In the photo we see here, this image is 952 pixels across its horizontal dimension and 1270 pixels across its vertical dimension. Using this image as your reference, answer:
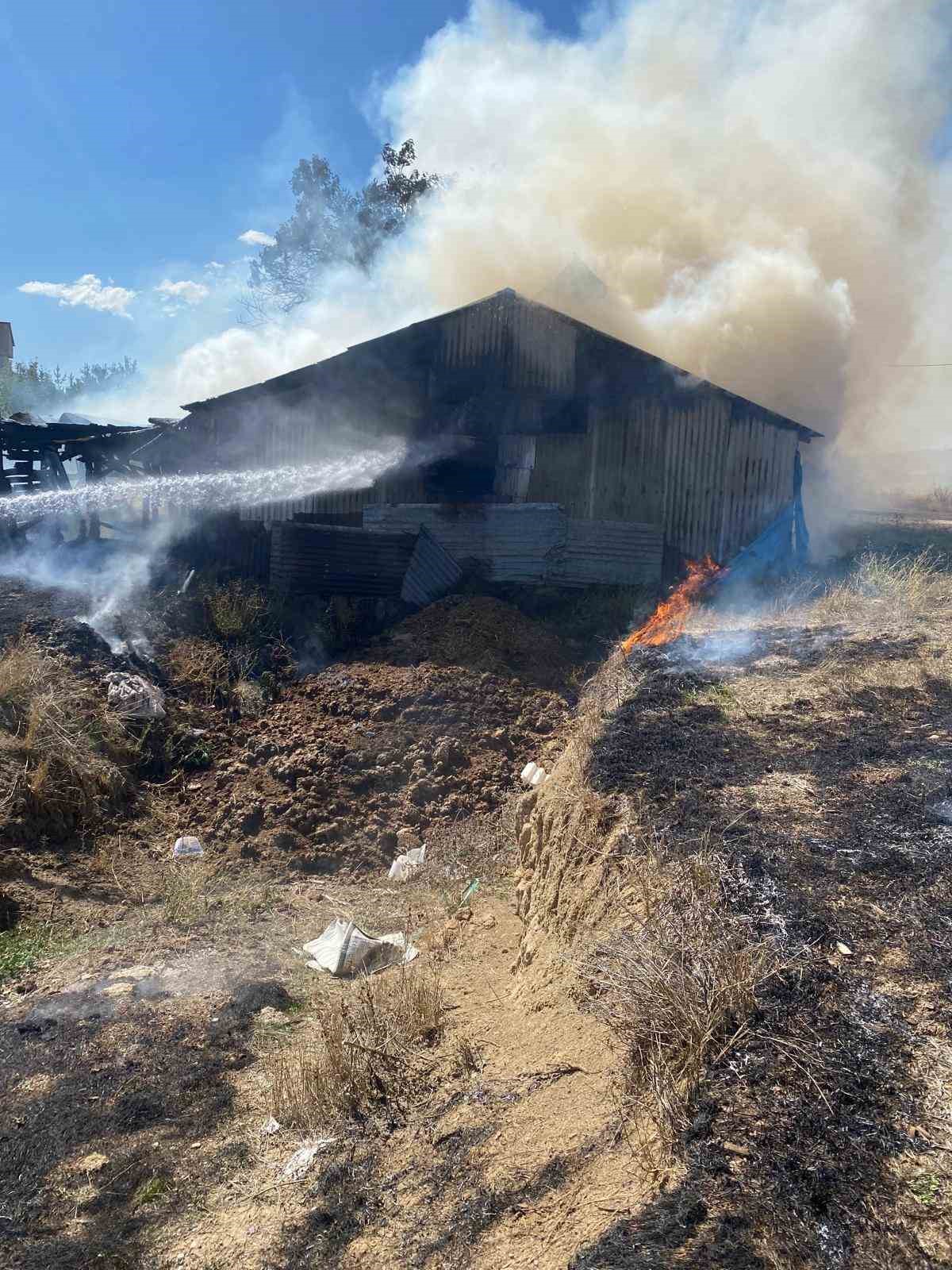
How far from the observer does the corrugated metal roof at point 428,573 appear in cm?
1410

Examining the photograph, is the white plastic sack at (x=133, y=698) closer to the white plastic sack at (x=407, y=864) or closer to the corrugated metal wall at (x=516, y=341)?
the white plastic sack at (x=407, y=864)

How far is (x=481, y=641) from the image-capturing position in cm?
1181

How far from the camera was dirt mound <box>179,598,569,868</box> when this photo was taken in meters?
8.45

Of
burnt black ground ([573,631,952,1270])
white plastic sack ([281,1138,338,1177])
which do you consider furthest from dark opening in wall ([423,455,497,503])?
white plastic sack ([281,1138,338,1177])

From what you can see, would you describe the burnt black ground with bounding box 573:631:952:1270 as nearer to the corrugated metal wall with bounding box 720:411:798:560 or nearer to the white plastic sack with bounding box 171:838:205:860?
the white plastic sack with bounding box 171:838:205:860

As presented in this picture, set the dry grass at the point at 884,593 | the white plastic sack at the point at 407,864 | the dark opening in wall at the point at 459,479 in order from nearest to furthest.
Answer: the white plastic sack at the point at 407,864, the dry grass at the point at 884,593, the dark opening in wall at the point at 459,479

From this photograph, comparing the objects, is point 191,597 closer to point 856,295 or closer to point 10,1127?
point 10,1127

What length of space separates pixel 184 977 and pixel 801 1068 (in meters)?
4.44

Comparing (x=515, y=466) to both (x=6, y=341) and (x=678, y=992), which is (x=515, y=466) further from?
(x=6, y=341)

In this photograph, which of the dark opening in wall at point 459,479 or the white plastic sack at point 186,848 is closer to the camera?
the white plastic sack at point 186,848

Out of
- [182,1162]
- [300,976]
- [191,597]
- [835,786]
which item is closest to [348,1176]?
[182,1162]

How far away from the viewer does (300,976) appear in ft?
19.7

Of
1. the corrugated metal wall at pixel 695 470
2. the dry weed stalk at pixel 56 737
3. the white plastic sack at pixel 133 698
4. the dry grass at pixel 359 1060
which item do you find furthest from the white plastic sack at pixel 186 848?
the corrugated metal wall at pixel 695 470

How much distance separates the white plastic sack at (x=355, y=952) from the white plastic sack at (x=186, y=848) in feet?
6.98
